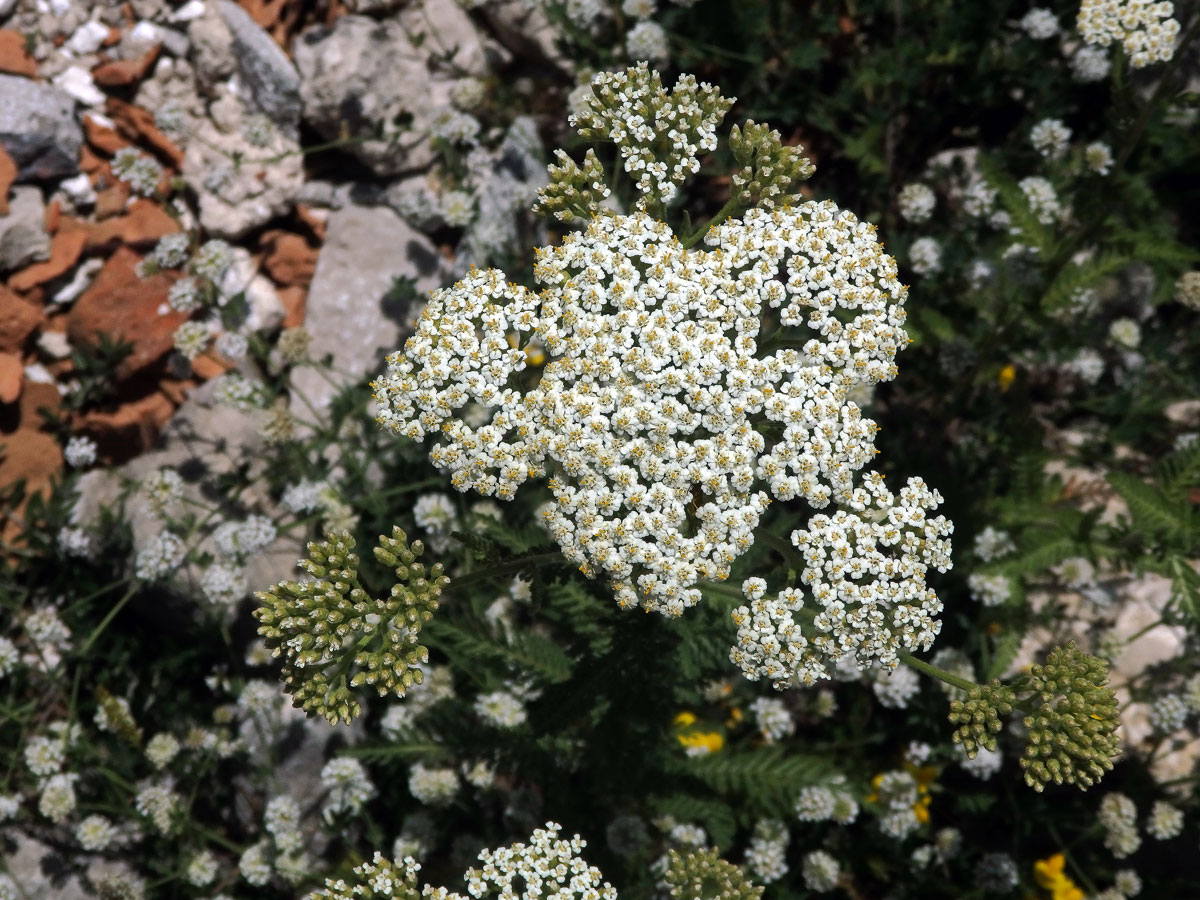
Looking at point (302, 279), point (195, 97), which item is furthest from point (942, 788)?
point (195, 97)

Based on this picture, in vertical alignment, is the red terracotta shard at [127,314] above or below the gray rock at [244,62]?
below

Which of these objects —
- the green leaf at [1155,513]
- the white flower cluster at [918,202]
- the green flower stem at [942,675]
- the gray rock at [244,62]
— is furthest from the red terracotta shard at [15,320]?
the green leaf at [1155,513]

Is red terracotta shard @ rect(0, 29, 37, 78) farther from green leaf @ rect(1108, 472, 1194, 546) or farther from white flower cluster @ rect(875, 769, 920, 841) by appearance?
green leaf @ rect(1108, 472, 1194, 546)

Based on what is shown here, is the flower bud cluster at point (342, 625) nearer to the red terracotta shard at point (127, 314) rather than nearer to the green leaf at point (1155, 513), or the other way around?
the red terracotta shard at point (127, 314)

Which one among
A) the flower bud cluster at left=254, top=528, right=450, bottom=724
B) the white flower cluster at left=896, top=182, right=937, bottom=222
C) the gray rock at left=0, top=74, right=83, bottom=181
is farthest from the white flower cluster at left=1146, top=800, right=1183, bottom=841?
the gray rock at left=0, top=74, right=83, bottom=181

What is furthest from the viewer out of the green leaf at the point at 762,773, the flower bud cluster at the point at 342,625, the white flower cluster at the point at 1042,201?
the white flower cluster at the point at 1042,201

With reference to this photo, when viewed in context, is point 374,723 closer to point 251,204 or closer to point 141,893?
point 141,893
